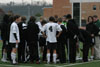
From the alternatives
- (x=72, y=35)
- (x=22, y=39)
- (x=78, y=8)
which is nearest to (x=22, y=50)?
(x=22, y=39)

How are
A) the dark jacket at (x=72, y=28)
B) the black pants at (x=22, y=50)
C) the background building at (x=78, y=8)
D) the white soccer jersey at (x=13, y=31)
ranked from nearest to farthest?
the white soccer jersey at (x=13, y=31), the dark jacket at (x=72, y=28), the black pants at (x=22, y=50), the background building at (x=78, y=8)

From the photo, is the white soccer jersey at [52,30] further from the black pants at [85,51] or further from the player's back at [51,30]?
the black pants at [85,51]

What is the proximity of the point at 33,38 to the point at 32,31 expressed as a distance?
12.3 inches

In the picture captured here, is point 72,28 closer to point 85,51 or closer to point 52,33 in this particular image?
point 52,33

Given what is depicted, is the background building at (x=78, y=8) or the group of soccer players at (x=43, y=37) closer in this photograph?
the group of soccer players at (x=43, y=37)

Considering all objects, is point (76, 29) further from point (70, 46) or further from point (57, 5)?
point (57, 5)

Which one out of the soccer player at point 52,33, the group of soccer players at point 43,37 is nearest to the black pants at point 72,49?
the group of soccer players at point 43,37

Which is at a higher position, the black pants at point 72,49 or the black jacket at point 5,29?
the black jacket at point 5,29

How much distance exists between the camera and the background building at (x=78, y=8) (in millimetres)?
71500

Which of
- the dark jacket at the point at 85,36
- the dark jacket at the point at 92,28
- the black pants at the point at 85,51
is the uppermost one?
the dark jacket at the point at 92,28

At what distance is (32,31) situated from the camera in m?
12.9

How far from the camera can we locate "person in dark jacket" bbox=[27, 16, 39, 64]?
1289 centimetres

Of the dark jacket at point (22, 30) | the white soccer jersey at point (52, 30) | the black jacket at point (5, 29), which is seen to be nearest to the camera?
the white soccer jersey at point (52, 30)

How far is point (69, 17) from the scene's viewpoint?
511 inches
